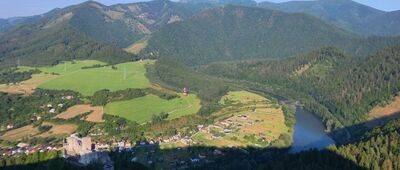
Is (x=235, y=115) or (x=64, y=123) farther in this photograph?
(x=235, y=115)

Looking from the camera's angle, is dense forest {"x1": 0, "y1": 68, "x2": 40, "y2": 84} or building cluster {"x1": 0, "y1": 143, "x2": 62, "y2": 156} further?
dense forest {"x1": 0, "y1": 68, "x2": 40, "y2": 84}

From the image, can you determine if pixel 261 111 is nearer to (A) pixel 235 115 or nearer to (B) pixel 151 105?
(A) pixel 235 115

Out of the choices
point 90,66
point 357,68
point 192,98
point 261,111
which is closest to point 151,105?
point 192,98

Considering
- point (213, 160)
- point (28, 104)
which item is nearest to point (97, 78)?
point (28, 104)

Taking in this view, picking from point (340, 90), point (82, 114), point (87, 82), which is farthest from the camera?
point (340, 90)

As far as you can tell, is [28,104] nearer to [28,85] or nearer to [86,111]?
[86,111]

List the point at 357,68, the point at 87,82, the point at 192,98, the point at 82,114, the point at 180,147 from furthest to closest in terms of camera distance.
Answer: the point at 357,68
the point at 87,82
the point at 192,98
the point at 82,114
the point at 180,147

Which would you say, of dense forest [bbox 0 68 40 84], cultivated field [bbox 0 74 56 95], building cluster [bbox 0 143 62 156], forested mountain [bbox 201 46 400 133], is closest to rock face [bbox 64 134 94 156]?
building cluster [bbox 0 143 62 156]

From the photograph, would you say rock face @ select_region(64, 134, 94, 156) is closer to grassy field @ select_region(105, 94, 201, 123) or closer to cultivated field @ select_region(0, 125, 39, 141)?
cultivated field @ select_region(0, 125, 39, 141)
